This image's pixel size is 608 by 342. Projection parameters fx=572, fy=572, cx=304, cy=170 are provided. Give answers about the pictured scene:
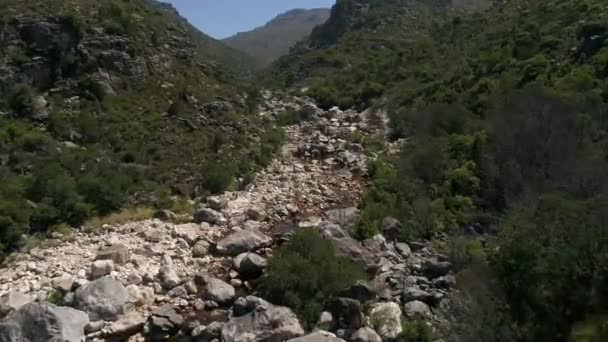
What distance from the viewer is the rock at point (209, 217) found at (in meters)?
13.8

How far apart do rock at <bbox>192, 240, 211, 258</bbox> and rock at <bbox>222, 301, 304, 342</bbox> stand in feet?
10.2

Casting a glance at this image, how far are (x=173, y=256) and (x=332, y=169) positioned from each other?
29.2 feet

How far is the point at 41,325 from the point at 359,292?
5.06 metres

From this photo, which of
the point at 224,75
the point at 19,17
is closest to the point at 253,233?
the point at 19,17

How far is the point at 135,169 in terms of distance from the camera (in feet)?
51.2

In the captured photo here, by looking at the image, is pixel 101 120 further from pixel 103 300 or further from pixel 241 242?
pixel 103 300

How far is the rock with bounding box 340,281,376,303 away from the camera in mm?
9789

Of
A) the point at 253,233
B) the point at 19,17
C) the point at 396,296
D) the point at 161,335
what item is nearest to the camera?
the point at 161,335

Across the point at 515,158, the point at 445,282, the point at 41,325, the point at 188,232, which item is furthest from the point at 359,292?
the point at 515,158

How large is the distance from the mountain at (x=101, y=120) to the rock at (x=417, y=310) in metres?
7.15

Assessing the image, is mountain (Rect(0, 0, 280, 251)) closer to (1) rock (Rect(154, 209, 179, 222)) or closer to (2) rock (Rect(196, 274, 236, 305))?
(1) rock (Rect(154, 209, 179, 222))

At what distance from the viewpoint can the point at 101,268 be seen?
10742 millimetres

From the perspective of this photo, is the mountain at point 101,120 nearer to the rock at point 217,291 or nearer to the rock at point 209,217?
the rock at point 209,217

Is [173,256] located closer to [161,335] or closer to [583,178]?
[161,335]
